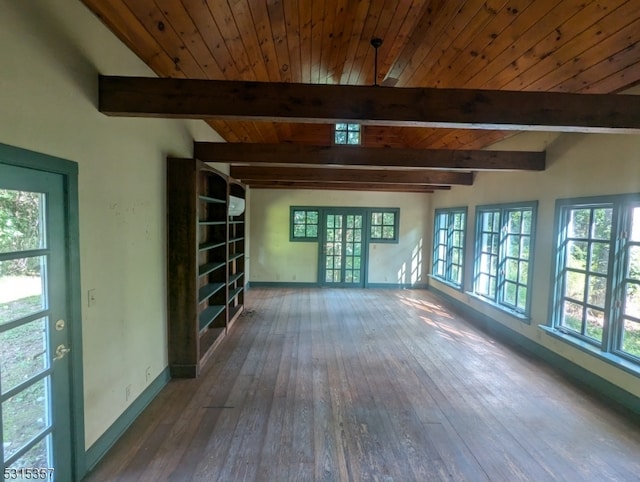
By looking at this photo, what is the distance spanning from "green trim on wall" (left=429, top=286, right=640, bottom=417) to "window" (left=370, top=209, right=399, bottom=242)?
2.75 m

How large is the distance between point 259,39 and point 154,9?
3.96 feet

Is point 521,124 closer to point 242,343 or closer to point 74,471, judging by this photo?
point 74,471

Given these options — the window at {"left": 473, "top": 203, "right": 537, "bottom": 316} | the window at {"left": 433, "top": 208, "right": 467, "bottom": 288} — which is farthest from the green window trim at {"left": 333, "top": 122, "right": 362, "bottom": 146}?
the window at {"left": 473, "top": 203, "right": 537, "bottom": 316}

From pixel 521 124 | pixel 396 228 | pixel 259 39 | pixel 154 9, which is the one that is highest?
pixel 259 39

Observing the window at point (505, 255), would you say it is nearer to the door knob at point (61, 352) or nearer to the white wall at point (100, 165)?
the white wall at point (100, 165)

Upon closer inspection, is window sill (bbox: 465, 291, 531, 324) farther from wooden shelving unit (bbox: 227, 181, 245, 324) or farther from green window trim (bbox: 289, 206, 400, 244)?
wooden shelving unit (bbox: 227, 181, 245, 324)

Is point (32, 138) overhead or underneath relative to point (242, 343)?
overhead

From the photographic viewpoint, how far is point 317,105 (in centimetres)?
231

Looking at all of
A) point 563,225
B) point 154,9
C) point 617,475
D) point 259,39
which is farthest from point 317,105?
point 563,225

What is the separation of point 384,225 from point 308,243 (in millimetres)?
2051

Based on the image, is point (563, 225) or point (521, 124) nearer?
point (521, 124)

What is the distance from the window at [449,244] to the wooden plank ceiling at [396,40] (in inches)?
99.3

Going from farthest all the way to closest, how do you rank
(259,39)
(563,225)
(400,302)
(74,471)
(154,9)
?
(400,302), (563,225), (259,39), (154,9), (74,471)

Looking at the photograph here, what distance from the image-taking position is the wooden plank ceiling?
2.46m
